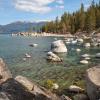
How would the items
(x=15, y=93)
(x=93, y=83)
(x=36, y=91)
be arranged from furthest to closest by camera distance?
(x=93, y=83), (x=36, y=91), (x=15, y=93)

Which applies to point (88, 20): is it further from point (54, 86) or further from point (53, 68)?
point (54, 86)

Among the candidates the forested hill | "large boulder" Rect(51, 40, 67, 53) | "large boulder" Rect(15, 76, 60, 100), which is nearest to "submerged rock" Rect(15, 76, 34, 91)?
"large boulder" Rect(15, 76, 60, 100)

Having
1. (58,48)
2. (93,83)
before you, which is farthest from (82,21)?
(93,83)

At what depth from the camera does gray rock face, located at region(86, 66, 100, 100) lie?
1903cm

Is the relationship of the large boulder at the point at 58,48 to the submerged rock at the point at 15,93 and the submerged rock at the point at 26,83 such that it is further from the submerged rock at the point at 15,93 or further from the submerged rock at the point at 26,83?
the submerged rock at the point at 15,93

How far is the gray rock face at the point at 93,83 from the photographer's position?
1903 cm

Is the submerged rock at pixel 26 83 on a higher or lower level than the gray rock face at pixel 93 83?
higher

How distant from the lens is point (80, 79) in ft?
98.7

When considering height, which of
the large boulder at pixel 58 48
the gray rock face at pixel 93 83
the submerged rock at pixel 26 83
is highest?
the submerged rock at pixel 26 83

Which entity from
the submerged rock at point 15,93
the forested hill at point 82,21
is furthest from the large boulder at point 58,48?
the forested hill at point 82,21

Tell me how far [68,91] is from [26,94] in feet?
29.2

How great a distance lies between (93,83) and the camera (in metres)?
19.3

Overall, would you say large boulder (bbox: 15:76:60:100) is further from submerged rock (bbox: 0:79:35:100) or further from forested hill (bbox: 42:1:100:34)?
forested hill (bbox: 42:1:100:34)

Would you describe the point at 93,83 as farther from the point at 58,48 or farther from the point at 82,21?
the point at 82,21
